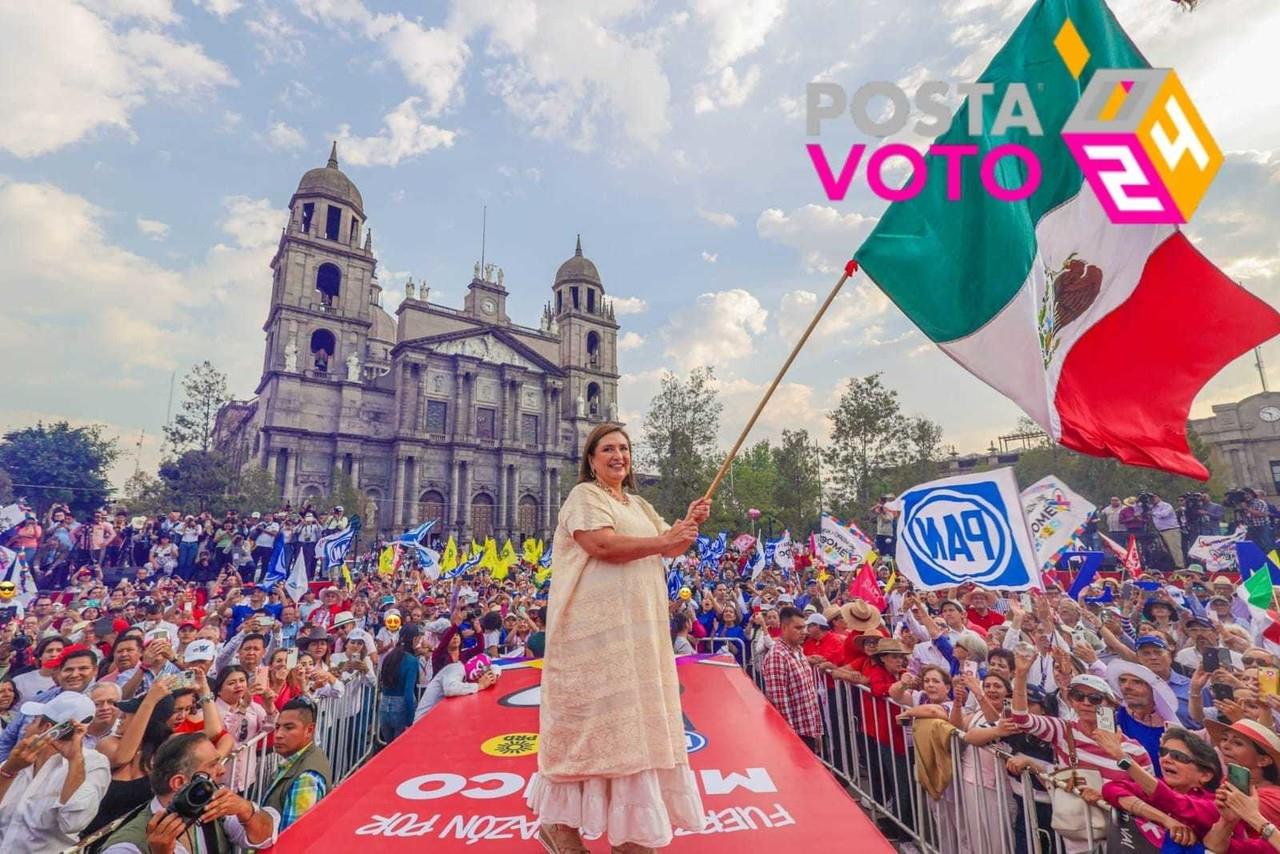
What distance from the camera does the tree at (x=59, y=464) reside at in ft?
107

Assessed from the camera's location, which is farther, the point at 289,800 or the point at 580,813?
the point at 289,800

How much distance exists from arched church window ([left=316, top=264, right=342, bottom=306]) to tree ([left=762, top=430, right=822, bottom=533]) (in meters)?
30.1

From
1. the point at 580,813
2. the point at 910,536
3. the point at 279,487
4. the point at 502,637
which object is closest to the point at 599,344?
the point at 279,487

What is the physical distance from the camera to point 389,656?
6.25m

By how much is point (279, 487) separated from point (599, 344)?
26693mm

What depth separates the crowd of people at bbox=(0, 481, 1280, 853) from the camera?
9.37 ft

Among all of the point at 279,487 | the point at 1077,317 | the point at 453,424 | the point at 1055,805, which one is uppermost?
the point at 453,424

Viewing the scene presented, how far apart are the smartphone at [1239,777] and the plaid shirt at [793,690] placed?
2.74 m

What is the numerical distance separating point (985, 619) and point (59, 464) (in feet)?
148

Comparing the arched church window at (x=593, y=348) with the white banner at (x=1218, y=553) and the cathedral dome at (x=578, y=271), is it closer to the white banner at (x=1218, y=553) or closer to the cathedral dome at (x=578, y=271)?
the cathedral dome at (x=578, y=271)

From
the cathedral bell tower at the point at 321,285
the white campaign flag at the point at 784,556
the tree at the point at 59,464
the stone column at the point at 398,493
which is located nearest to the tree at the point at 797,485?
the white campaign flag at the point at 784,556

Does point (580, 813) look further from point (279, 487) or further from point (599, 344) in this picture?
point (599, 344)

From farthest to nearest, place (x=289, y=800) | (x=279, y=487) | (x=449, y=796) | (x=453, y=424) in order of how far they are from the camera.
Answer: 1. (x=453, y=424)
2. (x=279, y=487)
3. (x=289, y=800)
4. (x=449, y=796)

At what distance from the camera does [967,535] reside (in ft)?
17.1
